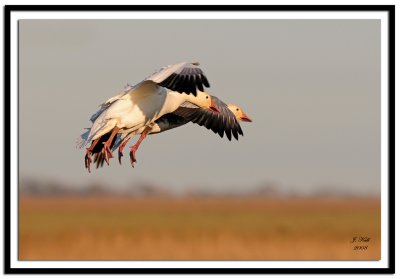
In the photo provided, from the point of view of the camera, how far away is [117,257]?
10555 millimetres

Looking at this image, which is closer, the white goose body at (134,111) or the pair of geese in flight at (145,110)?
the pair of geese in flight at (145,110)

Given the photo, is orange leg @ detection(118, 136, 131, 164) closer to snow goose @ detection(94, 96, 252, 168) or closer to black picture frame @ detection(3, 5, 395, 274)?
snow goose @ detection(94, 96, 252, 168)

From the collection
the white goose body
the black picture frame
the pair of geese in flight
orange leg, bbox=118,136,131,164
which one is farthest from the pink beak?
the black picture frame

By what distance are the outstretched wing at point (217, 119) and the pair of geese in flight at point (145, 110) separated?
2.6 inches

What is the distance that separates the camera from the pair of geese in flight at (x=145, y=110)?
A: 10.1 m

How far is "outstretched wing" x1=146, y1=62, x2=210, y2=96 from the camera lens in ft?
33.0

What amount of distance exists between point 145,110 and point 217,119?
1.47m

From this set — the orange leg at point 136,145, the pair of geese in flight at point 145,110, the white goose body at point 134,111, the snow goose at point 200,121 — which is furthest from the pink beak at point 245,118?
the white goose body at point 134,111

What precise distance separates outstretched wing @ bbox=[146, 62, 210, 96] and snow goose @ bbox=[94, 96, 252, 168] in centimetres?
76

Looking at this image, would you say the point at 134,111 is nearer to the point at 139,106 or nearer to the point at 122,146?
the point at 139,106
